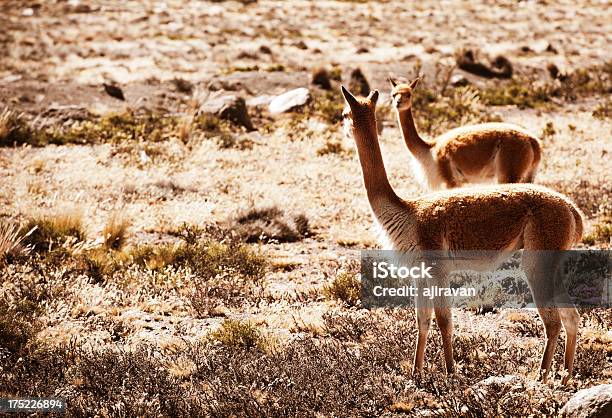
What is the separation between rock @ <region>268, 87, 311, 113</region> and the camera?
17875mm

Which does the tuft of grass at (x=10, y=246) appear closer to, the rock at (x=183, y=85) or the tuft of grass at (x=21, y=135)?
the tuft of grass at (x=21, y=135)

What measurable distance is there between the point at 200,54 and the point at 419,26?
1454 cm

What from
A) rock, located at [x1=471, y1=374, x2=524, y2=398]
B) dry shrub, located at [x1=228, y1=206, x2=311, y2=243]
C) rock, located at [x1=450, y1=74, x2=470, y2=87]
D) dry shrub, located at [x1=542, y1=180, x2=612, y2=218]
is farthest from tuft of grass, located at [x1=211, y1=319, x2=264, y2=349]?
rock, located at [x1=450, y1=74, x2=470, y2=87]

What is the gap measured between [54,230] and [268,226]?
2.71 meters

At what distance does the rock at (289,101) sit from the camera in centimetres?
1788

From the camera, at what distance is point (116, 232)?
29.0ft

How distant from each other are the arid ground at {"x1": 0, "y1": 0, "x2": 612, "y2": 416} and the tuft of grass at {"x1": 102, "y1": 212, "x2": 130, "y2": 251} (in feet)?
0.07

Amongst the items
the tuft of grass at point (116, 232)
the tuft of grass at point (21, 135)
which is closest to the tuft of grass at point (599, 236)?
the tuft of grass at point (116, 232)

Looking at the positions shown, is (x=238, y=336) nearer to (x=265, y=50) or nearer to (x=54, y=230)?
(x=54, y=230)

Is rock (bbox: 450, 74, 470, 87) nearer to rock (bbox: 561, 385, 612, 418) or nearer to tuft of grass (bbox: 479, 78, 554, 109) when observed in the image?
tuft of grass (bbox: 479, 78, 554, 109)

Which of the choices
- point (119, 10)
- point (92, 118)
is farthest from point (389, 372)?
point (119, 10)

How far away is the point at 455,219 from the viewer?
492 centimetres

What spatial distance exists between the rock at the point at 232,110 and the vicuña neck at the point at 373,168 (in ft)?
36.6

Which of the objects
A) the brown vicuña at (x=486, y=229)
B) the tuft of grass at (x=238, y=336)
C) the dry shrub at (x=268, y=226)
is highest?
the brown vicuña at (x=486, y=229)
